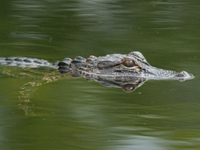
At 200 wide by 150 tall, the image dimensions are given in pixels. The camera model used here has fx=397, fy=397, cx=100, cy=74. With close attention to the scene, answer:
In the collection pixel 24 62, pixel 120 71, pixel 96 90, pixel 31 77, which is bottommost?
pixel 96 90

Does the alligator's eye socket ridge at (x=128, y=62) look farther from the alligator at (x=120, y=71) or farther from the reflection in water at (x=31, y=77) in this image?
the reflection in water at (x=31, y=77)

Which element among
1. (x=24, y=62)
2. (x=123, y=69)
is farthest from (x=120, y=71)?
(x=24, y=62)

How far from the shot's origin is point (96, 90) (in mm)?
6508

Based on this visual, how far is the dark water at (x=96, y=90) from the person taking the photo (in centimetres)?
457

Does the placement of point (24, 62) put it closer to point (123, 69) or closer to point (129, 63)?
point (123, 69)

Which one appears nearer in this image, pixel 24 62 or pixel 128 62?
pixel 128 62

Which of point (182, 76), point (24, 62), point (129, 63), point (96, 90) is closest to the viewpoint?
point (96, 90)

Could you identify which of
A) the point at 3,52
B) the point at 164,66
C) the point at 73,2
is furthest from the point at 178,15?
the point at 3,52

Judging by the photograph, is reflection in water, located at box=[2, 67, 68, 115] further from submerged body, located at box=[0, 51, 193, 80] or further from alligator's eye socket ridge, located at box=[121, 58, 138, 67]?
alligator's eye socket ridge, located at box=[121, 58, 138, 67]

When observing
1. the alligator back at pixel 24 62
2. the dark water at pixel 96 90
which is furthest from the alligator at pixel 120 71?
the alligator back at pixel 24 62

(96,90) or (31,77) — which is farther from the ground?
(31,77)

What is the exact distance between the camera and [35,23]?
39.4ft

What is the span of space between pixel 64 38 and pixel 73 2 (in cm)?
518

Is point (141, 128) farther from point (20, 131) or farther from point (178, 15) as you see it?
point (178, 15)
